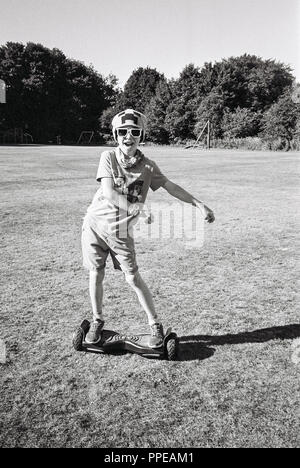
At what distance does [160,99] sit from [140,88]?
1648 cm

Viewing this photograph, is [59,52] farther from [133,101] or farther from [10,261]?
[10,261]

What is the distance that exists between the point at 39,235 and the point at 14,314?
3.16 meters

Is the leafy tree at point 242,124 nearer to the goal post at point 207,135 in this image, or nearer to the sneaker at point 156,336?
the goal post at point 207,135

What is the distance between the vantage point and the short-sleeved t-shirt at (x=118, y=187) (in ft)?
9.98

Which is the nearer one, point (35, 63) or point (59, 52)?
point (35, 63)

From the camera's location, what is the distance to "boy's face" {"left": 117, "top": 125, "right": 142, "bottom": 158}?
3059mm

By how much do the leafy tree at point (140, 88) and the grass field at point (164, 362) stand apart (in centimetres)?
6619

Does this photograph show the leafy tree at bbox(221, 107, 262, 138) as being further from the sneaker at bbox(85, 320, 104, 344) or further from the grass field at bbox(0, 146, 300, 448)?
the sneaker at bbox(85, 320, 104, 344)

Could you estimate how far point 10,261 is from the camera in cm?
548

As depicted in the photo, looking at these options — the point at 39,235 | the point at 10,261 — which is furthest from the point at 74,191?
the point at 10,261

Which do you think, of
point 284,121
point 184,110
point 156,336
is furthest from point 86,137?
point 156,336

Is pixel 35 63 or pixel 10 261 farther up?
pixel 35 63
